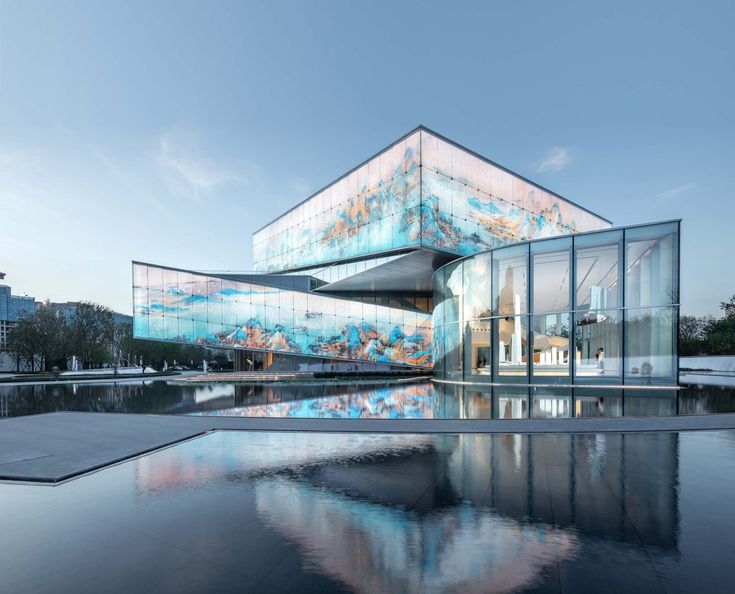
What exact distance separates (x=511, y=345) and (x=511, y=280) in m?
3.96

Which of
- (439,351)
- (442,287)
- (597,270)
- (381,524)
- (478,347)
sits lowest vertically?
(439,351)

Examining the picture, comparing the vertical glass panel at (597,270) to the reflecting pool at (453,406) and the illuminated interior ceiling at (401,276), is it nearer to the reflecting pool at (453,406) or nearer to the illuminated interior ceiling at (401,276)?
the reflecting pool at (453,406)

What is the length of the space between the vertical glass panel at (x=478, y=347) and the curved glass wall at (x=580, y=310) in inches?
2.5

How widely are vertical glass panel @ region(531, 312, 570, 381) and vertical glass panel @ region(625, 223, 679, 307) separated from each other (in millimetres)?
3605

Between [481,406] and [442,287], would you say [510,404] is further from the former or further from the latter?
[442,287]

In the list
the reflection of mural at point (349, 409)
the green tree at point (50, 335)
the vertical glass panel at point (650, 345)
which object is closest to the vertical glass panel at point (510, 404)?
the reflection of mural at point (349, 409)

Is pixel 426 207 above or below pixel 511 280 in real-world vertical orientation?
above

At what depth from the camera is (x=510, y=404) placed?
17047mm

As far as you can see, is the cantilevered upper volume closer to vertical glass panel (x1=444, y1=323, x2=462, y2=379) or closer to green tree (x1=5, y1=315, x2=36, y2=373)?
vertical glass panel (x1=444, y1=323, x2=462, y2=379)

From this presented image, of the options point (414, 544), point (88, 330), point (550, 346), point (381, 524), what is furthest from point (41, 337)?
point (414, 544)

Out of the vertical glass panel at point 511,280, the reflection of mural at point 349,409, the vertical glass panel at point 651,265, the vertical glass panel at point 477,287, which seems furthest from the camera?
the vertical glass panel at point 477,287

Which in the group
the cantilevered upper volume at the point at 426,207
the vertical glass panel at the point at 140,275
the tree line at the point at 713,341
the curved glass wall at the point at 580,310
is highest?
the cantilevered upper volume at the point at 426,207

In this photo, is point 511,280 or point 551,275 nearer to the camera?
point 551,275

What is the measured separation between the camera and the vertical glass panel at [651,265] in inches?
909
